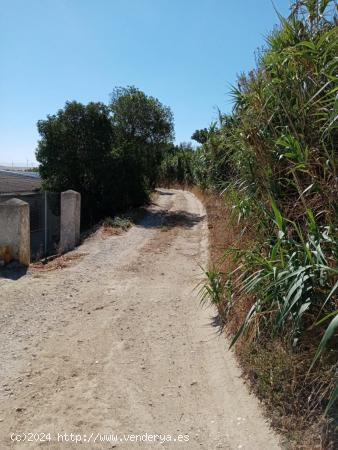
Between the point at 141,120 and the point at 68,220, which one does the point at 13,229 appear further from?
the point at 141,120

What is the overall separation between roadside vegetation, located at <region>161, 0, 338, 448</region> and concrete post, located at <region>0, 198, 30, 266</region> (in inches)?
158

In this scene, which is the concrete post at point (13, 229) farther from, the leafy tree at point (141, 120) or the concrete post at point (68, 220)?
the leafy tree at point (141, 120)

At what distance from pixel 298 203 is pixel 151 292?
3.15m

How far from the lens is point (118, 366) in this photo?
4.01m

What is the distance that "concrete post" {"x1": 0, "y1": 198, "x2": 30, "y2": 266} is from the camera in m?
7.42

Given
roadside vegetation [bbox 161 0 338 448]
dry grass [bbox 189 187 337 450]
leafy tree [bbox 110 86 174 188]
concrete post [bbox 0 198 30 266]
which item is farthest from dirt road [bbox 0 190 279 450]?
leafy tree [bbox 110 86 174 188]

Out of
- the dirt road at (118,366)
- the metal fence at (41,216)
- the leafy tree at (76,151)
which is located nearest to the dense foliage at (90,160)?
the leafy tree at (76,151)

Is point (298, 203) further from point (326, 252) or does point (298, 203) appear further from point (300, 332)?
point (300, 332)

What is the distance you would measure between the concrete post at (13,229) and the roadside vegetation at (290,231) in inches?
158

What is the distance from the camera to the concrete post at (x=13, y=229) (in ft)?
24.3

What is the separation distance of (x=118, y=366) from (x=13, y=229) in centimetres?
436

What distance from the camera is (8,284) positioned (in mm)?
6609

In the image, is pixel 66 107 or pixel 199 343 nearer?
pixel 199 343

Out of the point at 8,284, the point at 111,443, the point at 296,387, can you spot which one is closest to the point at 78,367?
the point at 111,443
